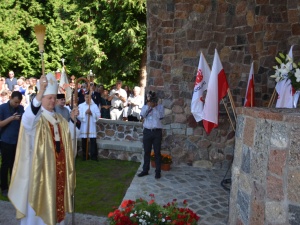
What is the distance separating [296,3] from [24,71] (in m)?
19.0

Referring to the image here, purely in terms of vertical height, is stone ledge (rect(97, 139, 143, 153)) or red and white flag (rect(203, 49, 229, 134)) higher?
red and white flag (rect(203, 49, 229, 134))

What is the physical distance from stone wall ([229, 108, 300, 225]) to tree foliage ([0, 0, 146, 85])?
1461 cm

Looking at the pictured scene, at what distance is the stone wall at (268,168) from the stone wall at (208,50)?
5.78 metres

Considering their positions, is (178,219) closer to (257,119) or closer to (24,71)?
(257,119)

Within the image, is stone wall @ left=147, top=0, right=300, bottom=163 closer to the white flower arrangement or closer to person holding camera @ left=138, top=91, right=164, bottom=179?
person holding camera @ left=138, top=91, right=164, bottom=179

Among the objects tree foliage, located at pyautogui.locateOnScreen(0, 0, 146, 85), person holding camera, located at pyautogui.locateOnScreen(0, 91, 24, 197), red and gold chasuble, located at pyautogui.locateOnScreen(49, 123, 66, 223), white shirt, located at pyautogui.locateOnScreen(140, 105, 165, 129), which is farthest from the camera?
tree foliage, located at pyautogui.locateOnScreen(0, 0, 146, 85)

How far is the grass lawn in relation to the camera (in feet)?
21.5

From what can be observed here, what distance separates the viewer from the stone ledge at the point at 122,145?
32.7ft

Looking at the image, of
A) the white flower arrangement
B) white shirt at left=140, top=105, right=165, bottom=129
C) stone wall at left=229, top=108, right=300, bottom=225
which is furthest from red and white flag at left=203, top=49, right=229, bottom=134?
stone wall at left=229, top=108, right=300, bottom=225

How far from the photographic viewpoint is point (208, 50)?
30.5 feet

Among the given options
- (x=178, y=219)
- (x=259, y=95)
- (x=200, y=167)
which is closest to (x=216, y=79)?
(x=259, y=95)

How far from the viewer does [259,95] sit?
9.20 meters

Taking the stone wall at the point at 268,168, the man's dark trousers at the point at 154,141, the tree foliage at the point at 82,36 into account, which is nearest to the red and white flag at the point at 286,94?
the man's dark trousers at the point at 154,141

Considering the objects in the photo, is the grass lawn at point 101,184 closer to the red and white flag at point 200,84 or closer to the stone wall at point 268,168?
the red and white flag at point 200,84
